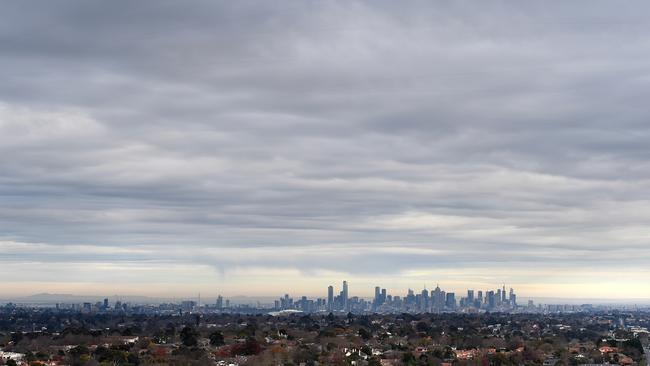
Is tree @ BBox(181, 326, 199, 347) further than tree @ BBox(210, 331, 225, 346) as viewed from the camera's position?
No

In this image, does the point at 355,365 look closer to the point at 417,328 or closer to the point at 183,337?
the point at 183,337

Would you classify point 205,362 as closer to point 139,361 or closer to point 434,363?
point 139,361

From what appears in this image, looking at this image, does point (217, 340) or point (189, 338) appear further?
point (217, 340)

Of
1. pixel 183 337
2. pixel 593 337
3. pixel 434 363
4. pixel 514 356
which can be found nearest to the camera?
pixel 434 363

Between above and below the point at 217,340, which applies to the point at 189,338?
above

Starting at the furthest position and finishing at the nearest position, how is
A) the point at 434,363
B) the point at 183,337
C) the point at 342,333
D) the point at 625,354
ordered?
1. the point at 342,333
2. the point at 183,337
3. the point at 625,354
4. the point at 434,363

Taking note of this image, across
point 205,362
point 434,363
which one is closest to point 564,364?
point 434,363

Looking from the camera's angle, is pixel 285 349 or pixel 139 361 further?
pixel 285 349

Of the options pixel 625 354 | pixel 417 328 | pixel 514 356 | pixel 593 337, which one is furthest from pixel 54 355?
pixel 593 337

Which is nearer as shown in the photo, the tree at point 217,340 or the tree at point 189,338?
the tree at point 189,338
